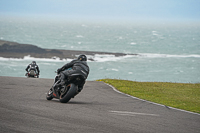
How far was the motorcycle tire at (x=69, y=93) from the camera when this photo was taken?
36.2ft

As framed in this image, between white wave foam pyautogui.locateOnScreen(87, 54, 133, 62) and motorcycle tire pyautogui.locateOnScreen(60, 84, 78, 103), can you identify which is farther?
white wave foam pyautogui.locateOnScreen(87, 54, 133, 62)

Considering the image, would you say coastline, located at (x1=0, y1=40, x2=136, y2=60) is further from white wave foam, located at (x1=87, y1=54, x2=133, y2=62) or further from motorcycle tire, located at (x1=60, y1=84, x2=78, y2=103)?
motorcycle tire, located at (x1=60, y1=84, x2=78, y2=103)

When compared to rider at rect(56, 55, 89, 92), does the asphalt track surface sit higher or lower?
lower

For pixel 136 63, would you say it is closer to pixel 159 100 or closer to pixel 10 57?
pixel 10 57

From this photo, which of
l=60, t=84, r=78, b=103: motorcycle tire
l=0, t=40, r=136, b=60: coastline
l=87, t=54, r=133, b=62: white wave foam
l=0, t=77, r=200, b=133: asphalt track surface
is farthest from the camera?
l=87, t=54, r=133, b=62: white wave foam

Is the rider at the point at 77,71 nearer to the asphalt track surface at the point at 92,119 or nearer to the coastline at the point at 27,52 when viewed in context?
the asphalt track surface at the point at 92,119

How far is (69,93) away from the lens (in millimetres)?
11062

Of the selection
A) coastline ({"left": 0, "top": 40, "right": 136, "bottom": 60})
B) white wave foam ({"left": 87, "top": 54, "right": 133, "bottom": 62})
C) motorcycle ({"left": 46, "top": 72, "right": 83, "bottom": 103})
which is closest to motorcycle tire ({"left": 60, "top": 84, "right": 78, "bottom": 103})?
motorcycle ({"left": 46, "top": 72, "right": 83, "bottom": 103})

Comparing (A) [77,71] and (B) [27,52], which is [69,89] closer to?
(A) [77,71]

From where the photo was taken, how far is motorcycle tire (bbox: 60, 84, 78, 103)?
11023 millimetres

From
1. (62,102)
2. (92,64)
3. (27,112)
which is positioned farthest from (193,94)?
(92,64)

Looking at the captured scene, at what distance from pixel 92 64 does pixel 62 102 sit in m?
76.1

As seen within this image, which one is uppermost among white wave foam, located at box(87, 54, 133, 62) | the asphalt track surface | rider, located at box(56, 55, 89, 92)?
white wave foam, located at box(87, 54, 133, 62)

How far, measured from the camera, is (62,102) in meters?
11.4
